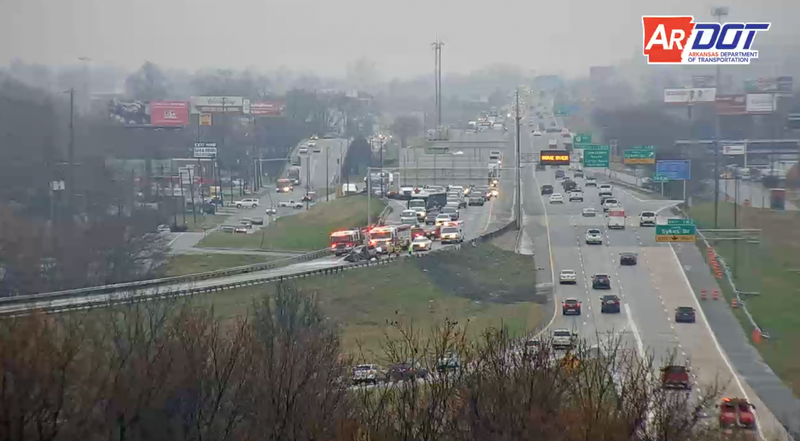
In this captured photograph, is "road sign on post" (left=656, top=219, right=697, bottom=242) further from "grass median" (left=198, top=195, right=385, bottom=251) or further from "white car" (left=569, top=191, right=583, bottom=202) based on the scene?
"grass median" (left=198, top=195, right=385, bottom=251)

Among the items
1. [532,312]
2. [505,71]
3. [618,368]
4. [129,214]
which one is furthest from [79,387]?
→ [505,71]

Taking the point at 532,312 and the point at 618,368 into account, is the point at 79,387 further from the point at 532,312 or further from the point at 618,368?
the point at 532,312

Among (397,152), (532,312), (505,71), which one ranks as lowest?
(532,312)

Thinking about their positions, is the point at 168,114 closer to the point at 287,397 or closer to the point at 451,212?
the point at 451,212

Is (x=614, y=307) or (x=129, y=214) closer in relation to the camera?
(x=614, y=307)

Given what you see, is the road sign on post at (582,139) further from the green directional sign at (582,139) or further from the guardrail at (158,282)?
the guardrail at (158,282)

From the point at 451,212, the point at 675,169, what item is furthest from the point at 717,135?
the point at 451,212

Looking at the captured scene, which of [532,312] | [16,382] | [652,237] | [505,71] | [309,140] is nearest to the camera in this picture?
[16,382]
